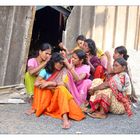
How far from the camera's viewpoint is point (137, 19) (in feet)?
27.9

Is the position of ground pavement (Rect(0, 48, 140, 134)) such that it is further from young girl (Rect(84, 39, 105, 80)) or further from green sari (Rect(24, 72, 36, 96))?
young girl (Rect(84, 39, 105, 80))


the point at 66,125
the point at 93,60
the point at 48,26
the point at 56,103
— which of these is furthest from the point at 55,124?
the point at 48,26

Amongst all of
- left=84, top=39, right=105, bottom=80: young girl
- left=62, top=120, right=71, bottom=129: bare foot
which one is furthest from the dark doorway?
left=62, top=120, right=71, bottom=129: bare foot

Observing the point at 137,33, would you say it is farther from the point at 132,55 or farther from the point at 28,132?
the point at 28,132

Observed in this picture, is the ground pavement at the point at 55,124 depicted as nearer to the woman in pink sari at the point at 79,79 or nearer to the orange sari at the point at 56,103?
the orange sari at the point at 56,103

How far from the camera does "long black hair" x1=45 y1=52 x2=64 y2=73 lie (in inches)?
228

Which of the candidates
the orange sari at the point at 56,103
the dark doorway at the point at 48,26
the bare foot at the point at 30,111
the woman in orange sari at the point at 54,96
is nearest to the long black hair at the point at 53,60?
the woman in orange sari at the point at 54,96

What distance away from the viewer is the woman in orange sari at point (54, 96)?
552 centimetres

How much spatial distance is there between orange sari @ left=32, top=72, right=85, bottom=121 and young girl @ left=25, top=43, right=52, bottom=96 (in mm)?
361

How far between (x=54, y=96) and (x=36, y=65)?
2.59ft

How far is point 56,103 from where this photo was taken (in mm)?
5707

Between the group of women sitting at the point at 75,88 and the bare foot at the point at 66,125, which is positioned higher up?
the group of women sitting at the point at 75,88
